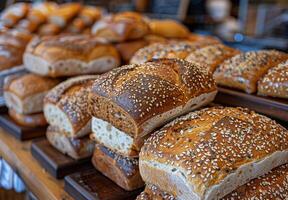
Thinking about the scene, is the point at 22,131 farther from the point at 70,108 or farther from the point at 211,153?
the point at 211,153

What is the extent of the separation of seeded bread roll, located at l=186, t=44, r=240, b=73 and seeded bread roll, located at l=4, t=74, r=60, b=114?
0.78 m

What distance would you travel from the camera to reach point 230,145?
37.7 inches

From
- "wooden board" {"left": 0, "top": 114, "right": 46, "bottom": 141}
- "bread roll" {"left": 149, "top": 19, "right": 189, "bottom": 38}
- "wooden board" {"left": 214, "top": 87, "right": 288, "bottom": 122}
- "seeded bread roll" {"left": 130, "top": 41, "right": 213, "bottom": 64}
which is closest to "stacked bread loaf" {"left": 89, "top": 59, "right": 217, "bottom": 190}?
"wooden board" {"left": 214, "top": 87, "right": 288, "bottom": 122}

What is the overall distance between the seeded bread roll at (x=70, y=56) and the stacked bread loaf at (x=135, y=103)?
676 mm

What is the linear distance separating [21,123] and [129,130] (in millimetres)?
951

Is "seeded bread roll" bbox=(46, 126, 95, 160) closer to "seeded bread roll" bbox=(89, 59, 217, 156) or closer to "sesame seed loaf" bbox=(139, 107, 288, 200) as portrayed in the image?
"seeded bread roll" bbox=(89, 59, 217, 156)

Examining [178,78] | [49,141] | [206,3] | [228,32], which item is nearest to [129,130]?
[178,78]

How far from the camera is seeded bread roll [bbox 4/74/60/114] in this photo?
5.99ft

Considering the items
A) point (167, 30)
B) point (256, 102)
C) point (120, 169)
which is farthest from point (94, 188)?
point (167, 30)

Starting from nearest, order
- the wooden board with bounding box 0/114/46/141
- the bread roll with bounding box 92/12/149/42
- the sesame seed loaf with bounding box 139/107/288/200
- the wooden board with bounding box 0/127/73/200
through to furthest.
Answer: the sesame seed loaf with bounding box 139/107/288/200
the wooden board with bounding box 0/127/73/200
the wooden board with bounding box 0/114/46/141
the bread roll with bounding box 92/12/149/42

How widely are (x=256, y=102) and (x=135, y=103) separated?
51cm

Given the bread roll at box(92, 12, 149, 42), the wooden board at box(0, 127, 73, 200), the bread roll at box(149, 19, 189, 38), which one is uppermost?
the bread roll at box(92, 12, 149, 42)

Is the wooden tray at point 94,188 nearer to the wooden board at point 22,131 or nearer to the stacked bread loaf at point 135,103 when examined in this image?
the stacked bread loaf at point 135,103

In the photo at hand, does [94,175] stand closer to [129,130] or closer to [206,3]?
[129,130]
